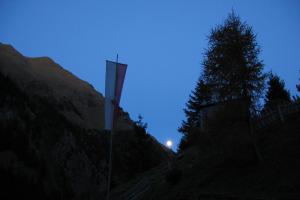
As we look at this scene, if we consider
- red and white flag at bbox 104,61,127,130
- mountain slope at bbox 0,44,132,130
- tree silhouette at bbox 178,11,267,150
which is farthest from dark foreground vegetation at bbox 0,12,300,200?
mountain slope at bbox 0,44,132,130

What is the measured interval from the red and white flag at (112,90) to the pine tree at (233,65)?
660cm

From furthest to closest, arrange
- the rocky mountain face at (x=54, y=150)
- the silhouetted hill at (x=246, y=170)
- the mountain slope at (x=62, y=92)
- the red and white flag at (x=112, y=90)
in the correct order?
the mountain slope at (x=62, y=92), the rocky mountain face at (x=54, y=150), the red and white flag at (x=112, y=90), the silhouetted hill at (x=246, y=170)

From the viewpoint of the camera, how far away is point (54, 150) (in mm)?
59062

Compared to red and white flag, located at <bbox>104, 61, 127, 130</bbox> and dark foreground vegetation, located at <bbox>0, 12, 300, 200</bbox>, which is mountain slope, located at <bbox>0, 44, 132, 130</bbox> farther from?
red and white flag, located at <bbox>104, 61, 127, 130</bbox>

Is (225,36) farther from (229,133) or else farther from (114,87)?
(114,87)

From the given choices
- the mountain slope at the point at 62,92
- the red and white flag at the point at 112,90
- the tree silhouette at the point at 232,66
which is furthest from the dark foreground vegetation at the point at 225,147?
the mountain slope at the point at 62,92

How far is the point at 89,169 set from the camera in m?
65.9

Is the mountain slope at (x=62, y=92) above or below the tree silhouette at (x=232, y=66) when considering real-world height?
above

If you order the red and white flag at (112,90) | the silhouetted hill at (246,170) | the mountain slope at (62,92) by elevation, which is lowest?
the silhouetted hill at (246,170)

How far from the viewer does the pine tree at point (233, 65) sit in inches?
627

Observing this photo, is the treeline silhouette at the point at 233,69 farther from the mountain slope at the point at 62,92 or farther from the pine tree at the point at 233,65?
the mountain slope at the point at 62,92

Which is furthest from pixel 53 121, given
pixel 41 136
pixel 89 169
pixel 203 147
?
pixel 203 147

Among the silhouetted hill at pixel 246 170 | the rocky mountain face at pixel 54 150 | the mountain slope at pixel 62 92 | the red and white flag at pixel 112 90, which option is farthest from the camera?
the mountain slope at pixel 62 92

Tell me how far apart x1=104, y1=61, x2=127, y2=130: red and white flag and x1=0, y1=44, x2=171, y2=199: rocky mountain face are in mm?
10748
